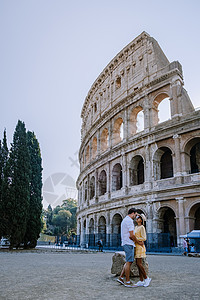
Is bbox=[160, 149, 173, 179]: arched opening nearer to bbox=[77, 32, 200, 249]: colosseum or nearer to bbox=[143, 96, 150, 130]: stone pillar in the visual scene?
bbox=[77, 32, 200, 249]: colosseum

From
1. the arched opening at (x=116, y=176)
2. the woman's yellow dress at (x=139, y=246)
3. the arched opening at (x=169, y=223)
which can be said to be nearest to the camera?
the woman's yellow dress at (x=139, y=246)

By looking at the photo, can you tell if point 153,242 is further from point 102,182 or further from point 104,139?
point 104,139

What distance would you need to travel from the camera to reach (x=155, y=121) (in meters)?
22.0

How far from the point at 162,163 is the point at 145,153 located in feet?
5.95

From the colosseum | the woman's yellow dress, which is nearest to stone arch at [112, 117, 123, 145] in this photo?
the colosseum

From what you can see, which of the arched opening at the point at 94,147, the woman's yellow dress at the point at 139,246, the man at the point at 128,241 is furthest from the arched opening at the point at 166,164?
the man at the point at 128,241

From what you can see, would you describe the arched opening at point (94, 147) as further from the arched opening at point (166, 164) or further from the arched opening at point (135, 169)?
the arched opening at point (166, 164)

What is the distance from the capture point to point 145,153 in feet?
69.3

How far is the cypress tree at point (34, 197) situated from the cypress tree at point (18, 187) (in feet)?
3.95

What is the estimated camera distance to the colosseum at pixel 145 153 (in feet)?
61.4

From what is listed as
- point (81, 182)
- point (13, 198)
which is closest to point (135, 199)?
point (13, 198)

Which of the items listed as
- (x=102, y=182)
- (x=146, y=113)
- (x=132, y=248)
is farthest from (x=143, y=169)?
(x=132, y=248)

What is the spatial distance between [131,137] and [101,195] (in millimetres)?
6405

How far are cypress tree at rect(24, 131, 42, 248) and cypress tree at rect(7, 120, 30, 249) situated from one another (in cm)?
120
